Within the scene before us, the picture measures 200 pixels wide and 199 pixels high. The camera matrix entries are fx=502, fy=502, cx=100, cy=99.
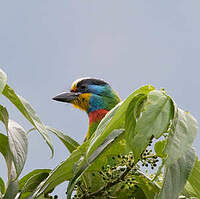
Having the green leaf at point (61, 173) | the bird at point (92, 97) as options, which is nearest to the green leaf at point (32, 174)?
the green leaf at point (61, 173)

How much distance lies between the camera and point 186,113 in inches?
42.9

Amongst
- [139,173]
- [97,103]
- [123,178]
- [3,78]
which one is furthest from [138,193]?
[97,103]

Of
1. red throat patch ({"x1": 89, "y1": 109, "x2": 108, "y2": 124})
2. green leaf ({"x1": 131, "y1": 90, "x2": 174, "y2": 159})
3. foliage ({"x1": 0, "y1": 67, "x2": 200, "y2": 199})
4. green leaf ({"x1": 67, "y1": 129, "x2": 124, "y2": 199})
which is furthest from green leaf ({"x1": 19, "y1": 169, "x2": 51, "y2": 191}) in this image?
→ red throat patch ({"x1": 89, "y1": 109, "x2": 108, "y2": 124})

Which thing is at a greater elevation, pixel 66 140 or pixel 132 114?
pixel 132 114

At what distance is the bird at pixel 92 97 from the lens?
4490mm

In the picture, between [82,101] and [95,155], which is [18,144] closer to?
[95,155]

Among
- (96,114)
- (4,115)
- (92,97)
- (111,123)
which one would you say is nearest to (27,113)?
(4,115)

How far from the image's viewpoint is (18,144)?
4.21ft

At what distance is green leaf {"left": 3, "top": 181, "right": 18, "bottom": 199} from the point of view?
1.38 metres

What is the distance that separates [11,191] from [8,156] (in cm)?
10

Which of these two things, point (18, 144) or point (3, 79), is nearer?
point (3, 79)

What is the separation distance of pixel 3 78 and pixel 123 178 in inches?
16.1

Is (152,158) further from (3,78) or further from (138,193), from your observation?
(3,78)

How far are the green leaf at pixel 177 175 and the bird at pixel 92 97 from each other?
328cm
